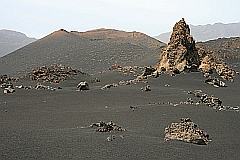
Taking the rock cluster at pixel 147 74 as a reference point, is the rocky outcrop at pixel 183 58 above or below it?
above

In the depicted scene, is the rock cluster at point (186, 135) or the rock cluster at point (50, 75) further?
the rock cluster at point (50, 75)

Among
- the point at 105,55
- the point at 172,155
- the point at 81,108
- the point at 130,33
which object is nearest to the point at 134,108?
the point at 81,108

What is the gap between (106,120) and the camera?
6711 millimetres

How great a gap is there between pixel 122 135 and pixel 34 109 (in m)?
3.98

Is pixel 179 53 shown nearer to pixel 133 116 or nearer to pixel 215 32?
pixel 133 116

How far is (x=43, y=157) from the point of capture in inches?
150

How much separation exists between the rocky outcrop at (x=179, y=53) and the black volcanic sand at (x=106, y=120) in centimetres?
440

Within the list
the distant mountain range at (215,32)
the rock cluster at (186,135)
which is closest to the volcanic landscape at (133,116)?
the rock cluster at (186,135)

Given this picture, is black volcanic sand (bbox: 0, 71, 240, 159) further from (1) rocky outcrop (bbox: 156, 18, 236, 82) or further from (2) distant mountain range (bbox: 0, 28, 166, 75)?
(2) distant mountain range (bbox: 0, 28, 166, 75)

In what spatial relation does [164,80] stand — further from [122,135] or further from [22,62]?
[22,62]

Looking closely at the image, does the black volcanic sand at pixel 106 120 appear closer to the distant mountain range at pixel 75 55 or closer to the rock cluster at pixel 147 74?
the rock cluster at pixel 147 74

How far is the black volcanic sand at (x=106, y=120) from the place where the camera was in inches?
163

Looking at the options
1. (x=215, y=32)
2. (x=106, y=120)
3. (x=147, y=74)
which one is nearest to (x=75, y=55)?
(x=147, y=74)

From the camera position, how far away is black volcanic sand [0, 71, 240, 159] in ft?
13.6
